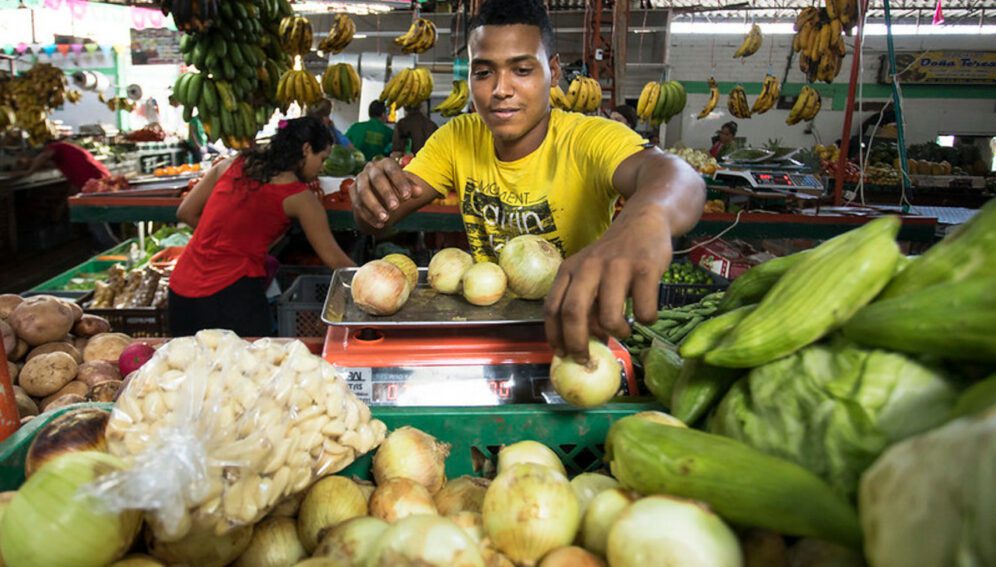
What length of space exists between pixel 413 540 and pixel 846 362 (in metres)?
0.71

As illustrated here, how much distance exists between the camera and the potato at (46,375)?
92.4 inches

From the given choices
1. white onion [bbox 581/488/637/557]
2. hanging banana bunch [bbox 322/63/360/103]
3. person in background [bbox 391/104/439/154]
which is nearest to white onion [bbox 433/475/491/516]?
white onion [bbox 581/488/637/557]

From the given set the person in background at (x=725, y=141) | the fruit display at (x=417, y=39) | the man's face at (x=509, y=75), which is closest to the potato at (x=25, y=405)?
the man's face at (x=509, y=75)

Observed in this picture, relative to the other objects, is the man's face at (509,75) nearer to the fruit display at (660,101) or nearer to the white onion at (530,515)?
the white onion at (530,515)

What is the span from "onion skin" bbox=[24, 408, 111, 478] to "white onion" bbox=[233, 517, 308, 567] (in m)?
0.31

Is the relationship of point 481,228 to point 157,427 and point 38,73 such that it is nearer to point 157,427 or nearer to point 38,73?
point 157,427

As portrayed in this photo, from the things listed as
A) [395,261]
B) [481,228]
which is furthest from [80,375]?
[481,228]

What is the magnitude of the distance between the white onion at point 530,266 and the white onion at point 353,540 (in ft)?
3.23

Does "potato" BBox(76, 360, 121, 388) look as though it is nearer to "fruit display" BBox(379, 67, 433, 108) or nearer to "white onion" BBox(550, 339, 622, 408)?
"white onion" BBox(550, 339, 622, 408)

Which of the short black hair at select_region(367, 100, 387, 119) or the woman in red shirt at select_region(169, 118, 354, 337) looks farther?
the short black hair at select_region(367, 100, 387, 119)

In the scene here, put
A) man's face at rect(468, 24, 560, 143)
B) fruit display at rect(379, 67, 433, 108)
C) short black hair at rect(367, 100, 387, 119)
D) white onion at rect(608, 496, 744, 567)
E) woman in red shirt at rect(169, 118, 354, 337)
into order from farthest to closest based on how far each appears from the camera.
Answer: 1. short black hair at rect(367, 100, 387, 119)
2. fruit display at rect(379, 67, 433, 108)
3. woman in red shirt at rect(169, 118, 354, 337)
4. man's face at rect(468, 24, 560, 143)
5. white onion at rect(608, 496, 744, 567)

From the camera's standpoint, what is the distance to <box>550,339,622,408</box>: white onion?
1.35 meters

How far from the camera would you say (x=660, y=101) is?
7.11m

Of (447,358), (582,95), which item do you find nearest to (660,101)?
(582,95)
